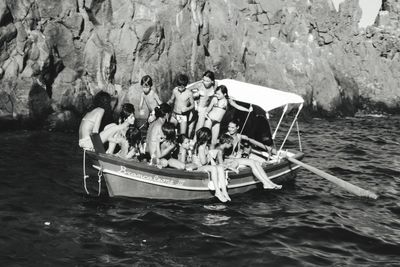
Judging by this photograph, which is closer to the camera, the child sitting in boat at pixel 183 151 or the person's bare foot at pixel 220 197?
the person's bare foot at pixel 220 197

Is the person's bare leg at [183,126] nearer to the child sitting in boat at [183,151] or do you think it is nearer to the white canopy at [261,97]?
the child sitting in boat at [183,151]

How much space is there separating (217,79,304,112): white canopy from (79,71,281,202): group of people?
0.91 meters

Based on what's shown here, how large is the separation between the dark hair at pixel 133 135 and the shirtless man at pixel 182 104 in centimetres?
204

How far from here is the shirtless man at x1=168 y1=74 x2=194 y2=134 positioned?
14.1 meters

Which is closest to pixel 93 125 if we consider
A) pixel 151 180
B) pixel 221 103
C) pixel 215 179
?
pixel 151 180

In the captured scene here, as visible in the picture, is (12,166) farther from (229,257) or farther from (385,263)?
(385,263)

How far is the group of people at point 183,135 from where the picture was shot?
12.1 meters

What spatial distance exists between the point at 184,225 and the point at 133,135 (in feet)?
→ 9.51

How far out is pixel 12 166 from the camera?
597 inches

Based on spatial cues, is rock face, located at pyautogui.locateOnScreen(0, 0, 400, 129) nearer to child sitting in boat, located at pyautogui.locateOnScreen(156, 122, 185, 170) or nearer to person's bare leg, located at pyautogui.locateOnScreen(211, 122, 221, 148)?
person's bare leg, located at pyautogui.locateOnScreen(211, 122, 221, 148)

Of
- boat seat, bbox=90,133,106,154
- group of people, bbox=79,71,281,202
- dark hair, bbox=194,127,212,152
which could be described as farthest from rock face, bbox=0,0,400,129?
dark hair, bbox=194,127,212,152

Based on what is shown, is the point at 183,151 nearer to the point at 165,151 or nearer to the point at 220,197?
the point at 165,151

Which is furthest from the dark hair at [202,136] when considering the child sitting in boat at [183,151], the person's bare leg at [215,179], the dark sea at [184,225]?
the dark sea at [184,225]

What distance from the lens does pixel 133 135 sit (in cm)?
1213
